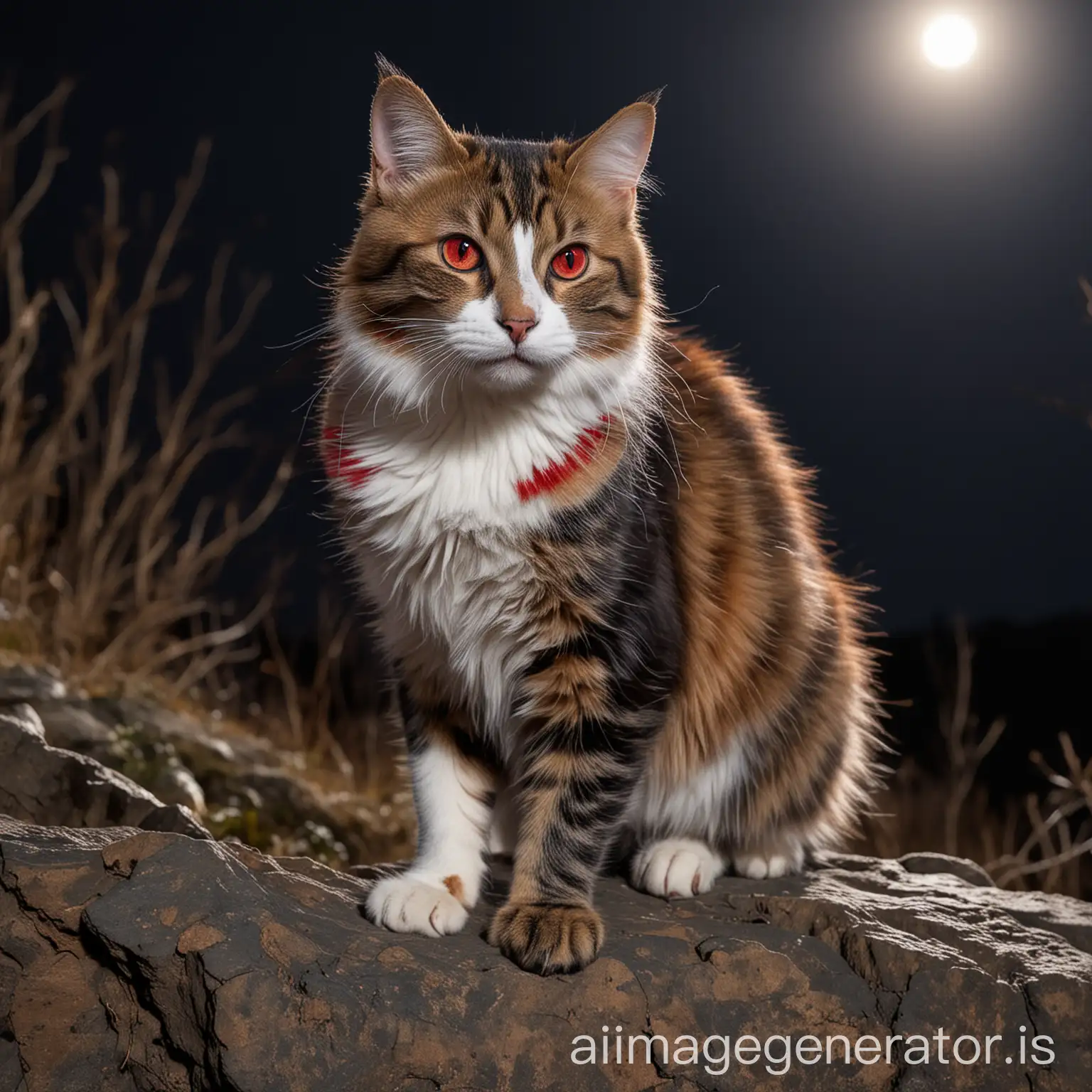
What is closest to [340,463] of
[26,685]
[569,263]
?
[569,263]

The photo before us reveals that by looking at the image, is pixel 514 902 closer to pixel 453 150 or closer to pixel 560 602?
pixel 560 602

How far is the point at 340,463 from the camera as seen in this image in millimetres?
2434

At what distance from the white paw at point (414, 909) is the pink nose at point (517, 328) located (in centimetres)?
102

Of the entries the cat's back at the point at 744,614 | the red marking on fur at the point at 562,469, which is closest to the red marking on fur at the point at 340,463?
the red marking on fur at the point at 562,469

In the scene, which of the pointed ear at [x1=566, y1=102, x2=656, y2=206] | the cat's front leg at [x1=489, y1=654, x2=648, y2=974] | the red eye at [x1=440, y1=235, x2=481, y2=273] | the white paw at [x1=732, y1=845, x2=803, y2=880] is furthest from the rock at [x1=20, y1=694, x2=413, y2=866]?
the pointed ear at [x1=566, y1=102, x2=656, y2=206]

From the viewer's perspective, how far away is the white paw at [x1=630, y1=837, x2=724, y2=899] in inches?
100

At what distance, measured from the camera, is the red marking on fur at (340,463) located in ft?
7.80

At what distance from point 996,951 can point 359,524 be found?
153 cm

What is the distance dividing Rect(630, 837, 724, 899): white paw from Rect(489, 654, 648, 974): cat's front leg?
0.26 meters

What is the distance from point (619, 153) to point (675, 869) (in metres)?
1.49

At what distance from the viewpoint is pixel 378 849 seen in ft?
13.3

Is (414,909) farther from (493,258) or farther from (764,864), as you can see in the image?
(493,258)

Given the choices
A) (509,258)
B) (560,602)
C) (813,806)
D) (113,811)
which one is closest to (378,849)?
(113,811)

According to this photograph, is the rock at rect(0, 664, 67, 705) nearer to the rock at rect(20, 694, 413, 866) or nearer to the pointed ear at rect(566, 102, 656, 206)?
the rock at rect(20, 694, 413, 866)
